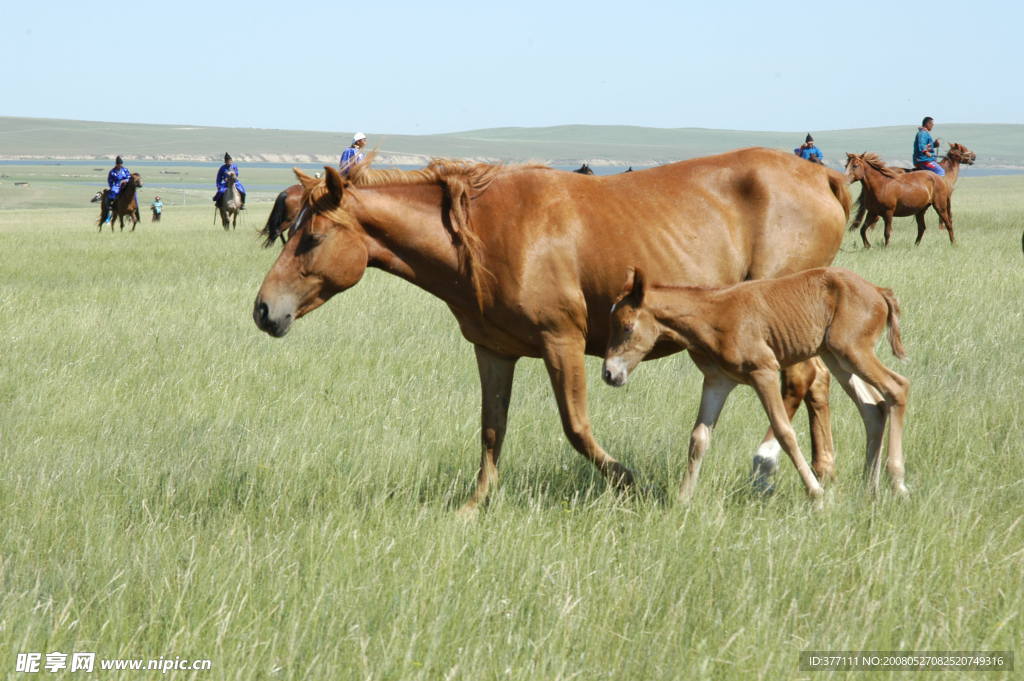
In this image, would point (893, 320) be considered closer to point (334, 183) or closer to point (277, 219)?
point (334, 183)

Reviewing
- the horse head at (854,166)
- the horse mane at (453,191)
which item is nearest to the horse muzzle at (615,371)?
the horse mane at (453,191)

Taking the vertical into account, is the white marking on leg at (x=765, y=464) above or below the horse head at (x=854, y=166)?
below

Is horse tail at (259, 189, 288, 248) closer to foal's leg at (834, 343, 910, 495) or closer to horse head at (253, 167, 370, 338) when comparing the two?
horse head at (253, 167, 370, 338)

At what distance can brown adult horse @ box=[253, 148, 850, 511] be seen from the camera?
199 inches

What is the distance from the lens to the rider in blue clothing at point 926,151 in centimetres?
2450

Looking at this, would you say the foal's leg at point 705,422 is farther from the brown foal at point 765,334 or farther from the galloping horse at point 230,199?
the galloping horse at point 230,199

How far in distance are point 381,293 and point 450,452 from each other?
24.9ft

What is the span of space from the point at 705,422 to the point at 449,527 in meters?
1.45

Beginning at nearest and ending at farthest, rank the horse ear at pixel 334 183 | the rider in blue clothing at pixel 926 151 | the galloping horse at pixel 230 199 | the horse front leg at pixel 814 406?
1. the horse ear at pixel 334 183
2. the horse front leg at pixel 814 406
3. the rider in blue clothing at pixel 926 151
4. the galloping horse at pixel 230 199

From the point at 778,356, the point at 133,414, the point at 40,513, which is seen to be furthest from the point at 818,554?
the point at 133,414

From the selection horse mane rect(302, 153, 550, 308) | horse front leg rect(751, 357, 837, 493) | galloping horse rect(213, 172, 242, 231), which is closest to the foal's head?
horse mane rect(302, 153, 550, 308)

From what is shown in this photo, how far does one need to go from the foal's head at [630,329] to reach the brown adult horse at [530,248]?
251 millimetres

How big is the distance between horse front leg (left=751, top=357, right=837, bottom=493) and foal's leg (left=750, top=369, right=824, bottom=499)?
26.3 inches

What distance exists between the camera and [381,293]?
44.4ft
